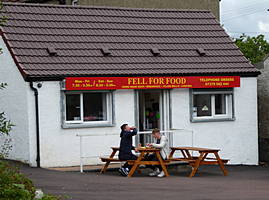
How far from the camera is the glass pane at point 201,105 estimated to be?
80.1 feet

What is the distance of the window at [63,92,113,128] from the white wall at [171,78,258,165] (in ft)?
7.68

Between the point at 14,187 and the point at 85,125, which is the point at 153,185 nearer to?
the point at 14,187

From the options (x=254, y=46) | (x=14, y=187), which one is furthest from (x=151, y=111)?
(x=254, y=46)

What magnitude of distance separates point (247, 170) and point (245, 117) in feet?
8.83

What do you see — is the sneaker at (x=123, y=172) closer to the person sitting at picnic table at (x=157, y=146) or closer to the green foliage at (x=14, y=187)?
the person sitting at picnic table at (x=157, y=146)

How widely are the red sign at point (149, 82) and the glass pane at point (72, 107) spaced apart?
71 cm

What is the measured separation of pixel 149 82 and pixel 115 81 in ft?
3.96

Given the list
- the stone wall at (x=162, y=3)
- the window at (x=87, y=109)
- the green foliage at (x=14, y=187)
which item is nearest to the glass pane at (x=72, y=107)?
the window at (x=87, y=109)

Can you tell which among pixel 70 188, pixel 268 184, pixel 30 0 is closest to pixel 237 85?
pixel 268 184

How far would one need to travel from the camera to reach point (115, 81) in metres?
22.4

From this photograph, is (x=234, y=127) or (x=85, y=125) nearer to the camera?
(x=85, y=125)

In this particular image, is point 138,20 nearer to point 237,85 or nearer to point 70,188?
point 237,85

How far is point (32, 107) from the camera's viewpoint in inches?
839

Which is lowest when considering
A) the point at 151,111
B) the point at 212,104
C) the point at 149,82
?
the point at 151,111
